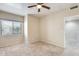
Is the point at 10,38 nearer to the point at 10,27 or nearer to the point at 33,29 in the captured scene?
the point at 10,27

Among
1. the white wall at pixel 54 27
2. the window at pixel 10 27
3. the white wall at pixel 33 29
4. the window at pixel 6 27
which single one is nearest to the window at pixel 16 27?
the window at pixel 10 27

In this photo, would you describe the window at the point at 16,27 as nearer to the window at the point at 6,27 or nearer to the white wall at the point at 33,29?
the window at the point at 6,27

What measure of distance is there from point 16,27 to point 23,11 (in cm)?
76

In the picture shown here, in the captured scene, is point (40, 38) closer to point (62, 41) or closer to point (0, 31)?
point (62, 41)

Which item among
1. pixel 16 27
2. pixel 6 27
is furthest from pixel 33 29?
pixel 6 27

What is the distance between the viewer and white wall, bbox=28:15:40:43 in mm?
3627

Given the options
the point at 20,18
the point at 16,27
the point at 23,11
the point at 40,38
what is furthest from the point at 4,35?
the point at 40,38

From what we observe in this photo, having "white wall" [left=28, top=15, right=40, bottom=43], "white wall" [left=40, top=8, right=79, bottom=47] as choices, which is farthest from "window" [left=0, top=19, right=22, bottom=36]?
"white wall" [left=40, top=8, right=79, bottom=47]

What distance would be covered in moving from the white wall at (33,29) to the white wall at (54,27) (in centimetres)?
33

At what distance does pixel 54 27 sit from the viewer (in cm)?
427

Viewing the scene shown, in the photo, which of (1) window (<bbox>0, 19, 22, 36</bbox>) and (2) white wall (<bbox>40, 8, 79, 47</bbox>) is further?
(2) white wall (<bbox>40, 8, 79, 47</bbox>)

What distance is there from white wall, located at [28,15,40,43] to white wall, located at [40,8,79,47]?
333 mm

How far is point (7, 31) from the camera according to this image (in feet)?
10.4

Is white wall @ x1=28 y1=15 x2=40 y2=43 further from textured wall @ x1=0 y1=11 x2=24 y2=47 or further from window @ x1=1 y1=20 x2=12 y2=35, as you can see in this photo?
window @ x1=1 y1=20 x2=12 y2=35
